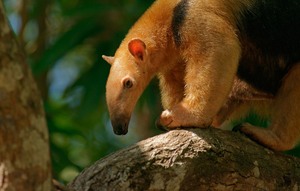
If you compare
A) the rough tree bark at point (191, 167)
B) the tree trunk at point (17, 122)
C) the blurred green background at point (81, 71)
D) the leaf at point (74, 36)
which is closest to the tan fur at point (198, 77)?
the rough tree bark at point (191, 167)

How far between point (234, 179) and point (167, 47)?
1790 millimetres

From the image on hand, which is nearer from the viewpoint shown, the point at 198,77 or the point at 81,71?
the point at 198,77

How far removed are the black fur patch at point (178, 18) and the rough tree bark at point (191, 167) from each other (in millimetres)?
1126

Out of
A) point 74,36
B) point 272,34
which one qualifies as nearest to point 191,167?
point 272,34

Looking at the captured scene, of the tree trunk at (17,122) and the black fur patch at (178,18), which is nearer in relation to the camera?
the tree trunk at (17,122)

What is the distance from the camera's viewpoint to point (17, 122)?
13.1 ft

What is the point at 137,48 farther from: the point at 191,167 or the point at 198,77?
the point at 191,167

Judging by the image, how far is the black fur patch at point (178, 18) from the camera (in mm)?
6888

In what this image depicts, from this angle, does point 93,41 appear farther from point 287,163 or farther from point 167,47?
point 287,163

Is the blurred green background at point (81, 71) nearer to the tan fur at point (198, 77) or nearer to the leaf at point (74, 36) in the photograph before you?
the leaf at point (74, 36)

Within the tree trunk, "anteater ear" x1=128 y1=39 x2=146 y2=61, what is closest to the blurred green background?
"anteater ear" x1=128 y1=39 x2=146 y2=61

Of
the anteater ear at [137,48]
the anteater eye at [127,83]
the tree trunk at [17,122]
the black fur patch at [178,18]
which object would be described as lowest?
the anteater eye at [127,83]

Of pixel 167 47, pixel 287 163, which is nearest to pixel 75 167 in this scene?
pixel 167 47

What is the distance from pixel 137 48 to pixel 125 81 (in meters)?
0.33
